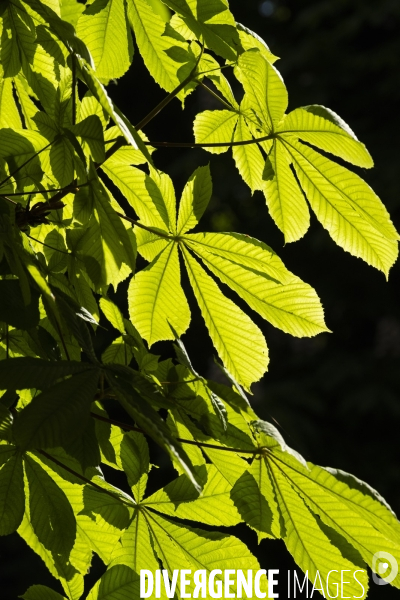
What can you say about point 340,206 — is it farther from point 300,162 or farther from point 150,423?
point 150,423

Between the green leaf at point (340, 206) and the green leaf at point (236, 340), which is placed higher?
the green leaf at point (340, 206)

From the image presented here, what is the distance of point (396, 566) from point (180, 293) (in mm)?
333

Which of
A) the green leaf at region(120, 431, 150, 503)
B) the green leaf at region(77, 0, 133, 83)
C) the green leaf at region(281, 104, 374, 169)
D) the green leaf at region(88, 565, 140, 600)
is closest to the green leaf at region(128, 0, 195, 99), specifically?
the green leaf at region(77, 0, 133, 83)

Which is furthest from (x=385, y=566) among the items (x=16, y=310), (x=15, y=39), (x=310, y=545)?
(x=15, y=39)

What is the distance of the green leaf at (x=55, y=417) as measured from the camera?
0.48m

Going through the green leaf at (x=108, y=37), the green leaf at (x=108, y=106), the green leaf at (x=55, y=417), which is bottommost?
the green leaf at (x=55, y=417)

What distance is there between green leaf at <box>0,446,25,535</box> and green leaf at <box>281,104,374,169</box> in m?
0.39

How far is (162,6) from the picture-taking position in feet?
2.46

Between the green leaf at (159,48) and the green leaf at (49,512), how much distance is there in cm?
40

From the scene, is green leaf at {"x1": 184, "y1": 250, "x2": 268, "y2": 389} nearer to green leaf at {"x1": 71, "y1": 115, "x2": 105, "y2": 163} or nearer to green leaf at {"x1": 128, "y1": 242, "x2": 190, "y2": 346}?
green leaf at {"x1": 128, "y1": 242, "x2": 190, "y2": 346}

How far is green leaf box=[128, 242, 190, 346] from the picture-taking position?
0.79m

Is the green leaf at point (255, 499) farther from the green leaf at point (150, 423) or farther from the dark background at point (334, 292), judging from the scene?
the dark background at point (334, 292)

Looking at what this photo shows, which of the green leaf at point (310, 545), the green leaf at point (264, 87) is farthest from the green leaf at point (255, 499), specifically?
the green leaf at point (264, 87)

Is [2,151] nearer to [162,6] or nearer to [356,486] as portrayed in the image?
[162,6]
